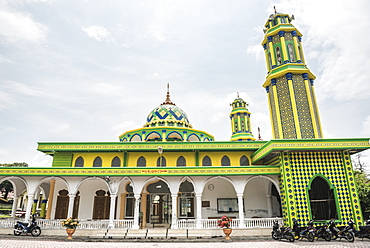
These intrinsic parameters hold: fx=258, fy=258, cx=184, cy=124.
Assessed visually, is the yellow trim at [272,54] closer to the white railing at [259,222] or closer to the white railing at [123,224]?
the white railing at [259,222]

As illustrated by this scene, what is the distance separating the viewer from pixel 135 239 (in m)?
12.8

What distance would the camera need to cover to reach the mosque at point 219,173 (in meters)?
14.3

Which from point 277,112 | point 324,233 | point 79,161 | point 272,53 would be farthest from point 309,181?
point 79,161

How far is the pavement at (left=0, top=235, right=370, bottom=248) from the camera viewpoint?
10.5m

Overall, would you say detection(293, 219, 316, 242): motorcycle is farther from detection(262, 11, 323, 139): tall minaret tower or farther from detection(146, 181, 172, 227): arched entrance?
detection(146, 181, 172, 227): arched entrance

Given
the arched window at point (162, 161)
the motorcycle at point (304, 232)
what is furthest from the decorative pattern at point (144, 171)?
the motorcycle at point (304, 232)

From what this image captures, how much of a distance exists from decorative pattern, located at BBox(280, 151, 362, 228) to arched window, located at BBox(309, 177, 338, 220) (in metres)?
0.48

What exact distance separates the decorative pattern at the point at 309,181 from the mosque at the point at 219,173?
52 millimetres

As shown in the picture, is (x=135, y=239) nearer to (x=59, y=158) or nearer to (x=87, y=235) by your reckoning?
(x=87, y=235)

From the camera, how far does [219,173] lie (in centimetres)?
1514

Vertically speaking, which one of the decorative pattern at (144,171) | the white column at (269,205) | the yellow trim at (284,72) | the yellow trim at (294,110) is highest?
the yellow trim at (284,72)

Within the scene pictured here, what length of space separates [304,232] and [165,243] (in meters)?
6.44

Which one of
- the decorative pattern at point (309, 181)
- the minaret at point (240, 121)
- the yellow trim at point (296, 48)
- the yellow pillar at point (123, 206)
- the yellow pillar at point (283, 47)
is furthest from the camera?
the minaret at point (240, 121)

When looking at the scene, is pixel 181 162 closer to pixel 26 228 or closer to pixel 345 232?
pixel 26 228
